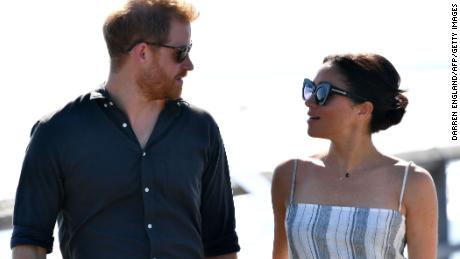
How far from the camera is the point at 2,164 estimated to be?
13883 millimetres

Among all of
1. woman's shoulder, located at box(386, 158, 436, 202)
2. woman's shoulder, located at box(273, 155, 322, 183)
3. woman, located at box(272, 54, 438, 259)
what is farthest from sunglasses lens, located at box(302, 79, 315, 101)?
woman's shoulder, located at box(386, 158, 436, 202)

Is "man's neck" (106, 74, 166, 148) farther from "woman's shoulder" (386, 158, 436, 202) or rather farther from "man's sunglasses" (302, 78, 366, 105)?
"woman's shoulder" (386, 158, 436, 202)

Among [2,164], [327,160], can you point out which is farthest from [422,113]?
[327,160]

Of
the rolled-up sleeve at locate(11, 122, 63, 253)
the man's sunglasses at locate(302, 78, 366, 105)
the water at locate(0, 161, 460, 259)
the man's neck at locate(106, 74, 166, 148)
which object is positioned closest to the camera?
the rolled-up sleeve at locate(11, 122, 63, 253)

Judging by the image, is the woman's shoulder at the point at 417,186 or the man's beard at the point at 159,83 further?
the woman's shoulder at the point at 417,186

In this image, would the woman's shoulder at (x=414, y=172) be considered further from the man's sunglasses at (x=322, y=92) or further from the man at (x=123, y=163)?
the man at (x=123, y=163)

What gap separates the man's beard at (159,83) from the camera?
4320 mm

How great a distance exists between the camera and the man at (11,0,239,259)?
429 cm

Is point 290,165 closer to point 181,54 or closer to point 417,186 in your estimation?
point 417,186

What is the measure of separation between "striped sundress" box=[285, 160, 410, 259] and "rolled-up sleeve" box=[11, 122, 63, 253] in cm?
98

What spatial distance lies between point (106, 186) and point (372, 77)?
115cm

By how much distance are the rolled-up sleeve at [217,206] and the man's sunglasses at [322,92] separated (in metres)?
0.41

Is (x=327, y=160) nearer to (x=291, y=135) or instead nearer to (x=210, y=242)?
(x=210, y=242)

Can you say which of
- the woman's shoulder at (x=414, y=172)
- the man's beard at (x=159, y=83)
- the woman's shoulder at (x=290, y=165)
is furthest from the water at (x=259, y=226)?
the man's beard at (x=159, y=83)
